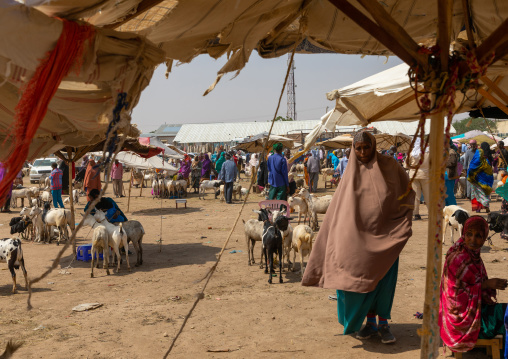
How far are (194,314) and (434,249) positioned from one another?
368 centimetres

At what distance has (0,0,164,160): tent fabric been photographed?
2090 mm

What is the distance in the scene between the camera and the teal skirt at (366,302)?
4578 mm

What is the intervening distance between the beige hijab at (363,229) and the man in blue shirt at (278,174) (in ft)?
21.4

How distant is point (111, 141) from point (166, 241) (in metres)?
9.09

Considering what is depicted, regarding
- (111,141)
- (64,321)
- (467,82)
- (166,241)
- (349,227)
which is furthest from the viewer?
(166,241)

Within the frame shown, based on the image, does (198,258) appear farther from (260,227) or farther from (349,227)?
(349,227)

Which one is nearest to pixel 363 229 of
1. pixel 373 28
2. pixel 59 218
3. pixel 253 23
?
pixel 373 28

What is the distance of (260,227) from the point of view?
27.1 feet

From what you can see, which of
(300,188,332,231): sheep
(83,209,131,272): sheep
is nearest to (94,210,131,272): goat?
(83,209,131,272): sheep

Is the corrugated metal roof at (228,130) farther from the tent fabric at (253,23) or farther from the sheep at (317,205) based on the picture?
the tent fabric at (253,23)

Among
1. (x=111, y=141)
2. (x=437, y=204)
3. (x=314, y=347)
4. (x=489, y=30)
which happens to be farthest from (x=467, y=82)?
(x=314, y=347)

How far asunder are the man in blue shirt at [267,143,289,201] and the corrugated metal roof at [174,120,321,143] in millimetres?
37690

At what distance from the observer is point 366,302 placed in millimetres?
4594

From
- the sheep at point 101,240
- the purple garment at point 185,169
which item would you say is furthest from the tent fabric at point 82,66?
the purple garment at point 185,169
